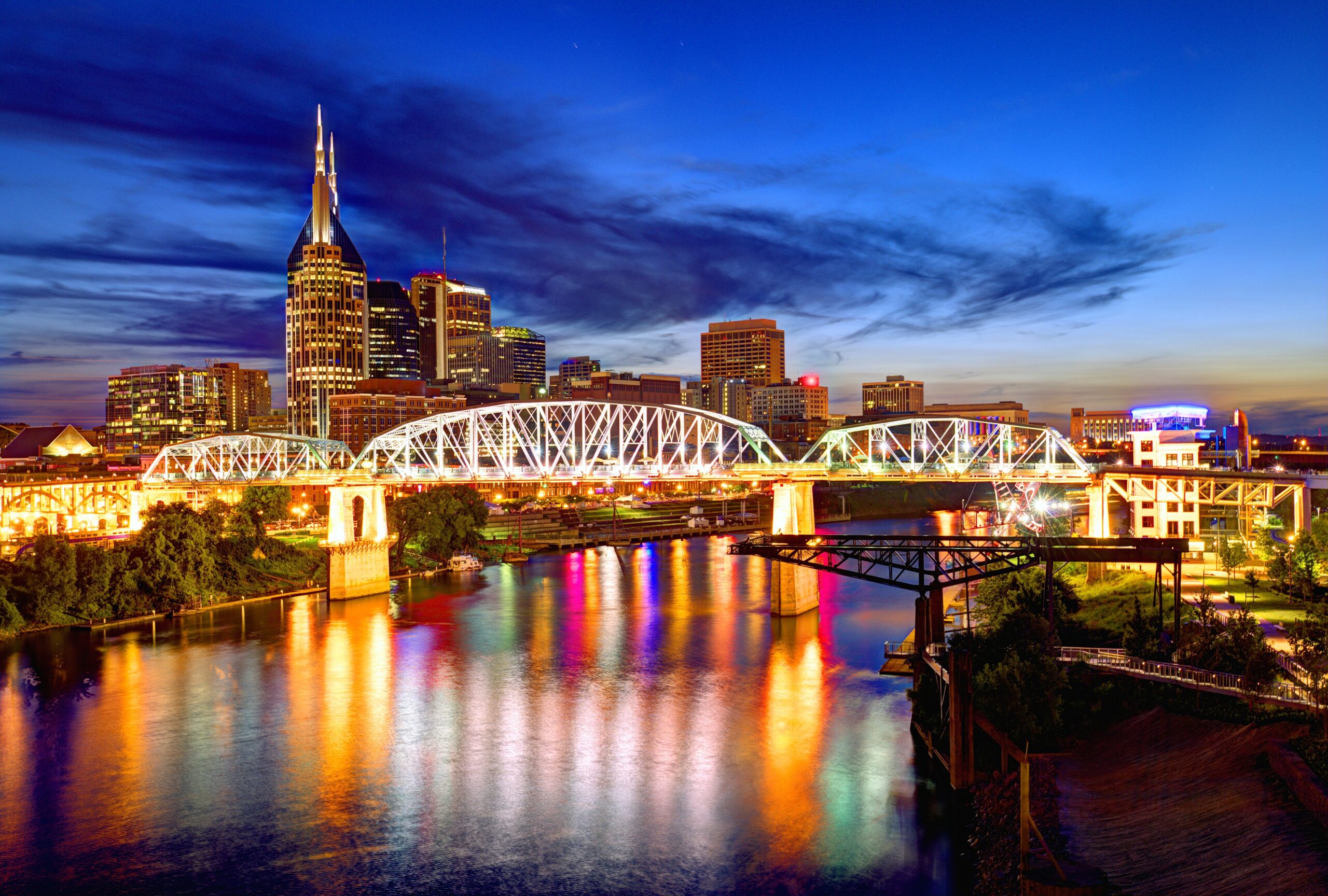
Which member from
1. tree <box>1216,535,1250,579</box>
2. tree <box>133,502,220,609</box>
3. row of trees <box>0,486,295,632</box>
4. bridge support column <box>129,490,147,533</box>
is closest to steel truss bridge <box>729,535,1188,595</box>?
tree <box>1216,535,1250,579</box>

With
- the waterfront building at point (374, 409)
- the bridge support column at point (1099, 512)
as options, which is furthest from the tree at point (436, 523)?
the waterfront building at point (374, 409)

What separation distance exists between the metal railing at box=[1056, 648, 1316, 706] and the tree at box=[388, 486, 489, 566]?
66772mm

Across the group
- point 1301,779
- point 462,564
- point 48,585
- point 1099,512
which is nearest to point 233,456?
point 462,564

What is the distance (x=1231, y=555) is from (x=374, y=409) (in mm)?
161256

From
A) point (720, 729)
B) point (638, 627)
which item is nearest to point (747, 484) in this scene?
point (638, 627)

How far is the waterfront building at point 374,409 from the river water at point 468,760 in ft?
416

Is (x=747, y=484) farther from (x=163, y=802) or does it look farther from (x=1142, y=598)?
(x=163, y=802)

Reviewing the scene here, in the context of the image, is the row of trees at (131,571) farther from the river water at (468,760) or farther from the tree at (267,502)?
the tree at (267,502)

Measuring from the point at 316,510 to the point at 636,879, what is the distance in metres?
105

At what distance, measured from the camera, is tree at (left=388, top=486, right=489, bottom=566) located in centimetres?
9275

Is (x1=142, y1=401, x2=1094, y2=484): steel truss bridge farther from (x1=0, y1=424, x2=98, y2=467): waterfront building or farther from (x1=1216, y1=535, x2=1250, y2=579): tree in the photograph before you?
(x1=0, y1=424, x2=98, y2=467): waterfront building

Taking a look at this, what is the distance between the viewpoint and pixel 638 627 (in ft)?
203

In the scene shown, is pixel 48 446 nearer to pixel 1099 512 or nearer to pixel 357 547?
pixel 357 547

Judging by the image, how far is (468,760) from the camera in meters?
37.6
